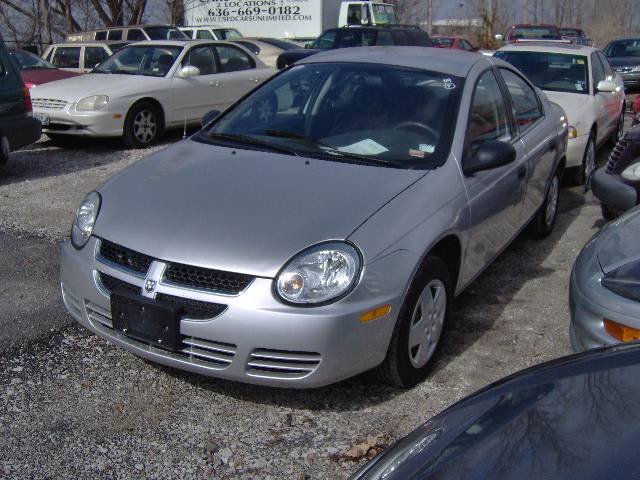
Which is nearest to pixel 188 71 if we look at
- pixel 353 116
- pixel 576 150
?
pixel 576 150

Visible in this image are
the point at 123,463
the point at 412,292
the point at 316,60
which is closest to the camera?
the point at 123,463

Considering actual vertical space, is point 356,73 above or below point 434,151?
above

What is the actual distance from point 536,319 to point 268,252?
2071 mm

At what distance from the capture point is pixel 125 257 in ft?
11.8

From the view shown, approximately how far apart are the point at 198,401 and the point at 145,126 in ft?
23.9

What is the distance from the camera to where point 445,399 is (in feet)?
12.2

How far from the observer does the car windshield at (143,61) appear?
10.8 meters

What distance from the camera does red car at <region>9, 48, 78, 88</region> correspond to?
481 inches

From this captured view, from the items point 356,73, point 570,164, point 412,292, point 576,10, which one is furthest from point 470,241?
point 576,10

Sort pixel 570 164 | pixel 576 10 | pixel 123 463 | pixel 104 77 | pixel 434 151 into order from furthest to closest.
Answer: pixel 576 10 < pixel 104 77 < pixel 570 164 < pixel 434 151 < pixel 123 463

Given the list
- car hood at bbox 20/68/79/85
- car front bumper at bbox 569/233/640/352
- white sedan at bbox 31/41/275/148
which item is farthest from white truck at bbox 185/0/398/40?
car front bumper at bbox 569/233/640/352

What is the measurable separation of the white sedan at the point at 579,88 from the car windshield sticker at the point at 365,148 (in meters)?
4.10

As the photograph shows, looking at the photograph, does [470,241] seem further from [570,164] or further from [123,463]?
[570,164]

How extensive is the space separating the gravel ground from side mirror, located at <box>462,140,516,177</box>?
0.93 meters
